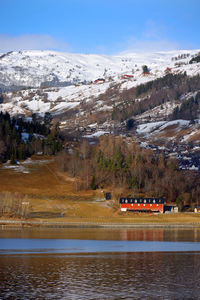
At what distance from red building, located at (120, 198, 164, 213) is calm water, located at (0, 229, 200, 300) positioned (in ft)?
190

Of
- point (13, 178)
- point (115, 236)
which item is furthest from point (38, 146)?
point (115, 236)

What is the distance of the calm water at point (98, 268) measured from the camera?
140 ft

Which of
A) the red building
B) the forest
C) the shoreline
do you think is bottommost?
the shoreline

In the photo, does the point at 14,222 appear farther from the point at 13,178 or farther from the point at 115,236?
the point at 13,178

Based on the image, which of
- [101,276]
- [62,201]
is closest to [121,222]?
[62,201]

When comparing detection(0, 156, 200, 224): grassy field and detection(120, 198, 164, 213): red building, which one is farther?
detection(120, 198, 164, 213): red building

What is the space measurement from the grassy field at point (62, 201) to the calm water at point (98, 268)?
42.6 meters

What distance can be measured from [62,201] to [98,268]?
88.3 meters

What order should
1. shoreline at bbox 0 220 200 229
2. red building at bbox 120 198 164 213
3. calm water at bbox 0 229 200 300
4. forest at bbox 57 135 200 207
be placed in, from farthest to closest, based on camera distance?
forest at bbox 57 135 200 207, red building at bbox 120 198 164 213, shoreline at bbox 0 220 200 229, calm water at bbox 0 229 200 300

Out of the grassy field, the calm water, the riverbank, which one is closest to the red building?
the grassy field

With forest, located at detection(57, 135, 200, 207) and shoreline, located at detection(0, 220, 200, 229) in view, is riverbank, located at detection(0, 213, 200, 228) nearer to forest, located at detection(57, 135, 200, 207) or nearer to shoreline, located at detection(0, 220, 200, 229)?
shoreline, located at detection(0, 220, 200, 229)

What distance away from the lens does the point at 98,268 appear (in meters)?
54.8

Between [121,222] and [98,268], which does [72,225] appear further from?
[98,268]

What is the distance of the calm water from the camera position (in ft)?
140
